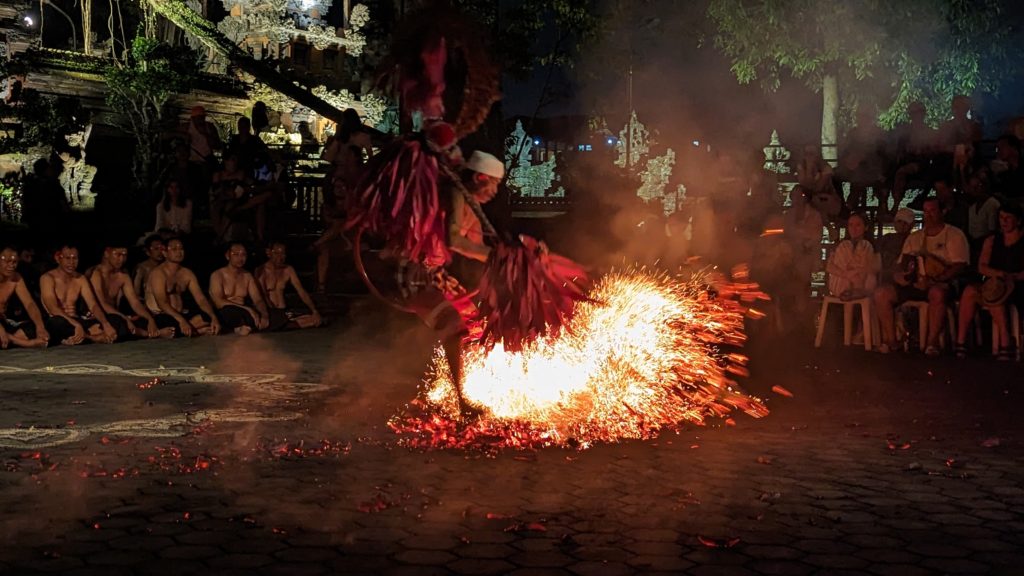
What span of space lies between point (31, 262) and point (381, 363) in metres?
5.48

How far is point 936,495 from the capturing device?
17.9 feet

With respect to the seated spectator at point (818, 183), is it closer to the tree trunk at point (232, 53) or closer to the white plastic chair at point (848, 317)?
the white plastic chair at point (848, 317)

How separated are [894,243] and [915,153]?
2.07m

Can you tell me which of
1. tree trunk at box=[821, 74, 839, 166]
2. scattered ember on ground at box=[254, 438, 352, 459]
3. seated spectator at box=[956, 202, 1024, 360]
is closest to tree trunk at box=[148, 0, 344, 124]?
scattered ember on ground at box=[254, 438, 352, 459]

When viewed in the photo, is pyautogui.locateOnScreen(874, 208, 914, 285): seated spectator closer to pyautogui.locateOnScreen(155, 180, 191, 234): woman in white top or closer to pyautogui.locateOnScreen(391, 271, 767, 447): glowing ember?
pyautogui.locateOnScreen(391, 271, 767, 447): glowing ember

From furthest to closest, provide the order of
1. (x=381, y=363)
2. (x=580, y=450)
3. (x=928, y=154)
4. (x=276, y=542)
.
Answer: (x=928, y=154)
(x=381, y=363)
(x=580, y=450)
(x=276, y=542)

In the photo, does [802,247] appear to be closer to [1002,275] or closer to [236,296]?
[1002,275]

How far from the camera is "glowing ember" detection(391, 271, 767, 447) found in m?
7.20

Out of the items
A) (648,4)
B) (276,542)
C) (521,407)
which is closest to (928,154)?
(648,4)

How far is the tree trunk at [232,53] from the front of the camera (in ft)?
47.4

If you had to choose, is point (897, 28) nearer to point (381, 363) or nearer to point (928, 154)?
point (928, 154)

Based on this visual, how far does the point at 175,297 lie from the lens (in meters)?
12.9

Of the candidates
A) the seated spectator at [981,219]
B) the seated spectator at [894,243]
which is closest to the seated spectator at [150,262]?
the seated spectator at [894,243]

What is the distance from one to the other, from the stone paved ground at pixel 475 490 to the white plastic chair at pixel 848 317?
3535mm
